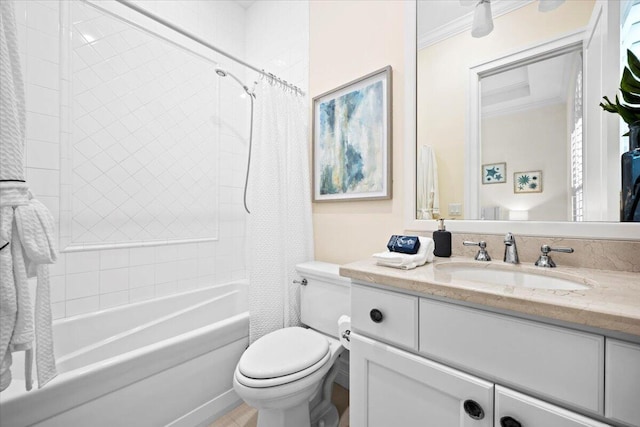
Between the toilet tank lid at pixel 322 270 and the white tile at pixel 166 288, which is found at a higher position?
the toilet tank lid at pixel 322 270

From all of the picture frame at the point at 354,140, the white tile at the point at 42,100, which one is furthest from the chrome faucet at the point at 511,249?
the white tile at the point at 42,100

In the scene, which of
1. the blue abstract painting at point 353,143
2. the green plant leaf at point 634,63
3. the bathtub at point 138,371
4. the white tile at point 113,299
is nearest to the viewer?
the green plant leaf at point 634,63

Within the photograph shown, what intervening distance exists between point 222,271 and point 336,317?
1200 mm

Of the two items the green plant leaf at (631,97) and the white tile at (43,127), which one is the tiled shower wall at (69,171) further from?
the green plant leaf at (631,97)

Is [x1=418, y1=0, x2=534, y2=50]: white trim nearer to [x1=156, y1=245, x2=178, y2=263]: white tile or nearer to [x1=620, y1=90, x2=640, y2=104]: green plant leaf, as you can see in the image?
[x1=620, y1=90, x2=640, y2=104]: green plant leaf

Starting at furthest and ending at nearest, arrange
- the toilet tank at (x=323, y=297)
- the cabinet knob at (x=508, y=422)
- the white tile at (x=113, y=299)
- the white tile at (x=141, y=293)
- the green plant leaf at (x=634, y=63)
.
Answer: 1. the white tile at (x=141, y=293)
2. the white tile at (x=113, y=299)
3. the toilet tank at (x=323, y=297)
4. the green plant leaf at (x=634, y=63)
5. the cabinet knob at (x=508, y=422)

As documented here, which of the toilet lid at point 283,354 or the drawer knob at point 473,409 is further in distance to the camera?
the toilet lid at point 283,354

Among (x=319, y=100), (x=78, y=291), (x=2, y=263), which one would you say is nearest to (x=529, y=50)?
(x=319, y=100)

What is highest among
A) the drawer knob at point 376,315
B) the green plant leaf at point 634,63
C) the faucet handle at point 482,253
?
the green plant leaf at point 634,63

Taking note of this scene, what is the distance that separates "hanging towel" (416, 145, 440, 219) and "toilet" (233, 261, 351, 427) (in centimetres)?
53

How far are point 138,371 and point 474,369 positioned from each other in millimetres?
1220

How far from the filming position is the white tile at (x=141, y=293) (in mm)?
1738

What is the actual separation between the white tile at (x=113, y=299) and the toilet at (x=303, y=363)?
3.35 feet

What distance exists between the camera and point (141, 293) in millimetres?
1776
